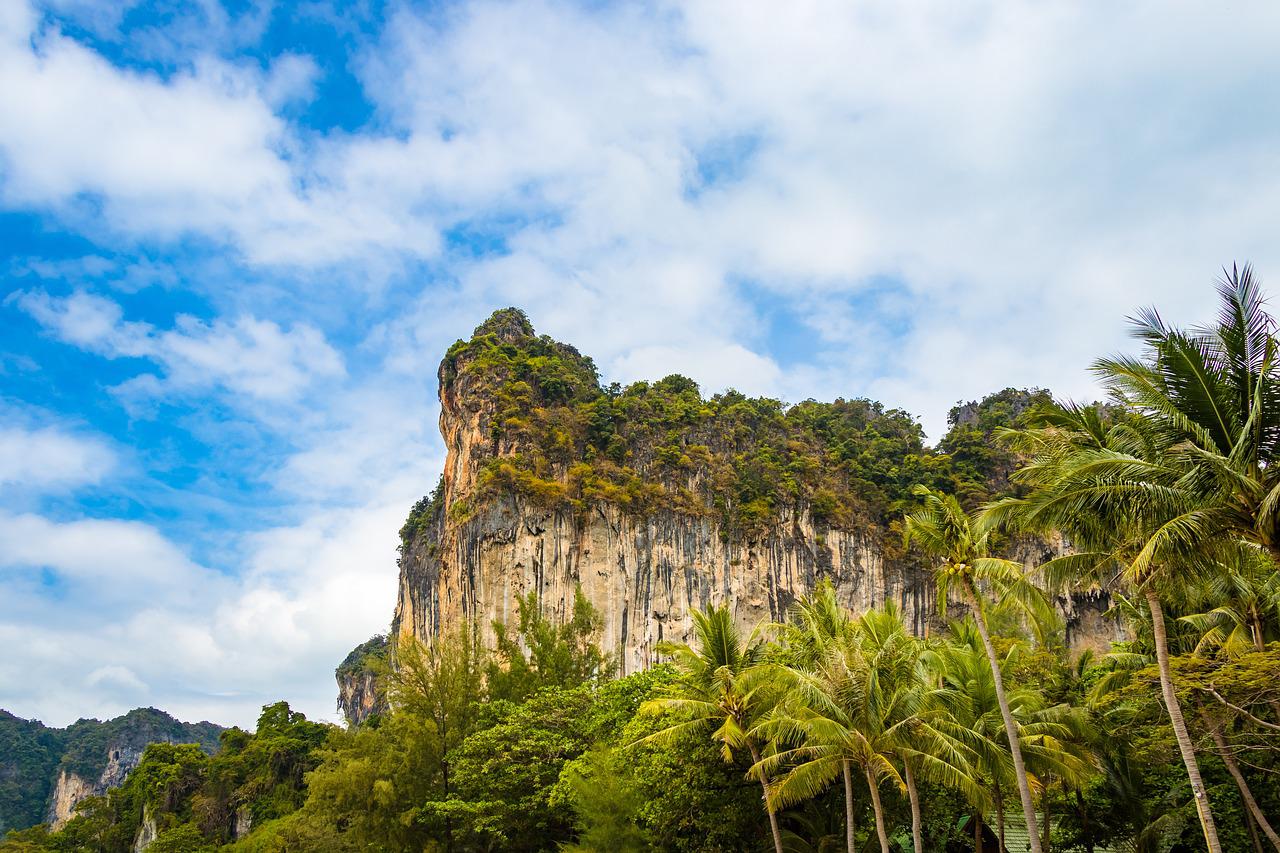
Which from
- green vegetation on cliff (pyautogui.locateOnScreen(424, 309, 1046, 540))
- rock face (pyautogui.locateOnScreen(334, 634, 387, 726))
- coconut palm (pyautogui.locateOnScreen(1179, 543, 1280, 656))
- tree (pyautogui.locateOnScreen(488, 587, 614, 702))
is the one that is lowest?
coconut palm (pyautogui.locateOnScreen(1179, 543, 1280, 656))

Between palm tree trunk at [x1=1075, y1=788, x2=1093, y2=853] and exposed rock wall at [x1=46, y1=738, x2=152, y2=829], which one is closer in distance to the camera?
palm tree trunk at [x1=1075, y1=788, x2=1093, y2=853]

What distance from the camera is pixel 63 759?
240 ft

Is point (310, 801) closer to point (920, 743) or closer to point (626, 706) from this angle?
point (626, 706)

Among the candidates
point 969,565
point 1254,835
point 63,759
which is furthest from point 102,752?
point 1254,835

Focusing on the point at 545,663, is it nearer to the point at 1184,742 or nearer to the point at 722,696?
the point at 722,696

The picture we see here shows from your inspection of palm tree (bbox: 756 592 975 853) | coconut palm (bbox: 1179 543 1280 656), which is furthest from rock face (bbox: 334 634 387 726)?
coconut palm (bbox: 1179 543 1280 656)

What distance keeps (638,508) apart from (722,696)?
87.8ft

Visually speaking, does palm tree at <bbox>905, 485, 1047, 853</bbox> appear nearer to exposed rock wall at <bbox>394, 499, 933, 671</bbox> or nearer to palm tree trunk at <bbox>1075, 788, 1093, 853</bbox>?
palm tree trunk at <bbox>1075, 788, 1093, 853</bbox>

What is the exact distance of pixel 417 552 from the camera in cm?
4978

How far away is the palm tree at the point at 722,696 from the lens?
1477 centimetres

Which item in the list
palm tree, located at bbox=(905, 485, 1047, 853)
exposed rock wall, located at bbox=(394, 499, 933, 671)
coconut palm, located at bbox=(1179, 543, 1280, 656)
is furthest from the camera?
exposed rock wall, located at bbox=(394, 499, 933, 671)

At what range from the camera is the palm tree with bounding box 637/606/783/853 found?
1477cm

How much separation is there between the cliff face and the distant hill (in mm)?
43131

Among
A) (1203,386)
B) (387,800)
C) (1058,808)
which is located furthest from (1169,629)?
(387,800)
